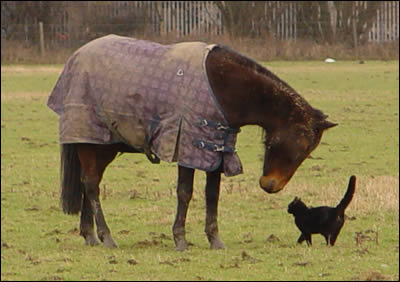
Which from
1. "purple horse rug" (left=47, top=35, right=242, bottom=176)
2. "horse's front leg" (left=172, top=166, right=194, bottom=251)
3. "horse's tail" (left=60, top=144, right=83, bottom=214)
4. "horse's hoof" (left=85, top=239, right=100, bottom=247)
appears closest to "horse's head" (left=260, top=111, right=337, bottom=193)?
"purple horse rug" (left=47, top=35, right=242, bottom=176)

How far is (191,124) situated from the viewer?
33.4 ft

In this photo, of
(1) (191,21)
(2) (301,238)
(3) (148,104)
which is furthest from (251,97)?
(1) (191,21)

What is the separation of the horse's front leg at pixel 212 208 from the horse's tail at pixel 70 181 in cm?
126

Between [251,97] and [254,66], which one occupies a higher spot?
[254,66]

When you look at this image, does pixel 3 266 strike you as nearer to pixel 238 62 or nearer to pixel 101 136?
pixel 101 136

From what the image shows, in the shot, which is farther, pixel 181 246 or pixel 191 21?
pixel 191 21

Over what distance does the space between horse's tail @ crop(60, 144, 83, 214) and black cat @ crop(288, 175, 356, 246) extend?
2.04 meters

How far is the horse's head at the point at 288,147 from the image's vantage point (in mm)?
10195

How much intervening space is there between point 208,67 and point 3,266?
2.34 metres

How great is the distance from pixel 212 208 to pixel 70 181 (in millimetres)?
1382

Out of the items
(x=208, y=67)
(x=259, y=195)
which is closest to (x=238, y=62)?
(x=208, y=67)

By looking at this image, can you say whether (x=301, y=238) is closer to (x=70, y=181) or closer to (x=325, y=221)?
(x=325, y=221)

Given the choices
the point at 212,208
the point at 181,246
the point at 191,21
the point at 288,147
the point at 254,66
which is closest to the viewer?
the point at 288,147

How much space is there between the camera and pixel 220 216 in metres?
12.6
